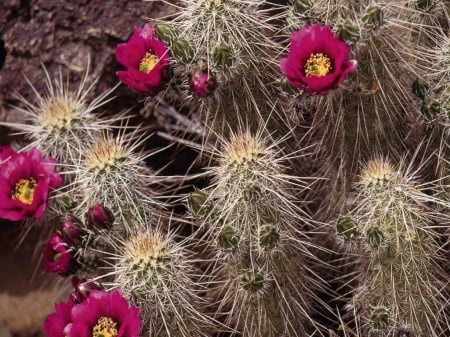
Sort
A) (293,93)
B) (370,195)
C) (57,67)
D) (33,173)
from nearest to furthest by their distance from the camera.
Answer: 1. (370,195)
2. (293,93)
3. (33,173)
4. (57,67)

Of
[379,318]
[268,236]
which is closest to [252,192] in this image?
[268,236]

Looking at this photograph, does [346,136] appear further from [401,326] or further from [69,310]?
[69,310]

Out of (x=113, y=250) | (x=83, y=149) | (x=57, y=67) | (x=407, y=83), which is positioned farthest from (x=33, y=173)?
(x=407, y=83)

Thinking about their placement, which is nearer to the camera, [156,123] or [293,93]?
[293,93]

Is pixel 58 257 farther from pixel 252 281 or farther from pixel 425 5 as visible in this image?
pixel 425 5

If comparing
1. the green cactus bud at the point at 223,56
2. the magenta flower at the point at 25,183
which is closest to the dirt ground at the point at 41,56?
the magenta flower at the point at 25,183

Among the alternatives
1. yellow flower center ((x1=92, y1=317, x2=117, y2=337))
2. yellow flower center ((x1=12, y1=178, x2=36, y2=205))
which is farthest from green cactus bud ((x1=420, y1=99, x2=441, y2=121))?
yellow flower center ((x1=12, y1=178, x2=36, y2=205))

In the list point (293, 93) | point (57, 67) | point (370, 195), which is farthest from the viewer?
point (57, 67)
